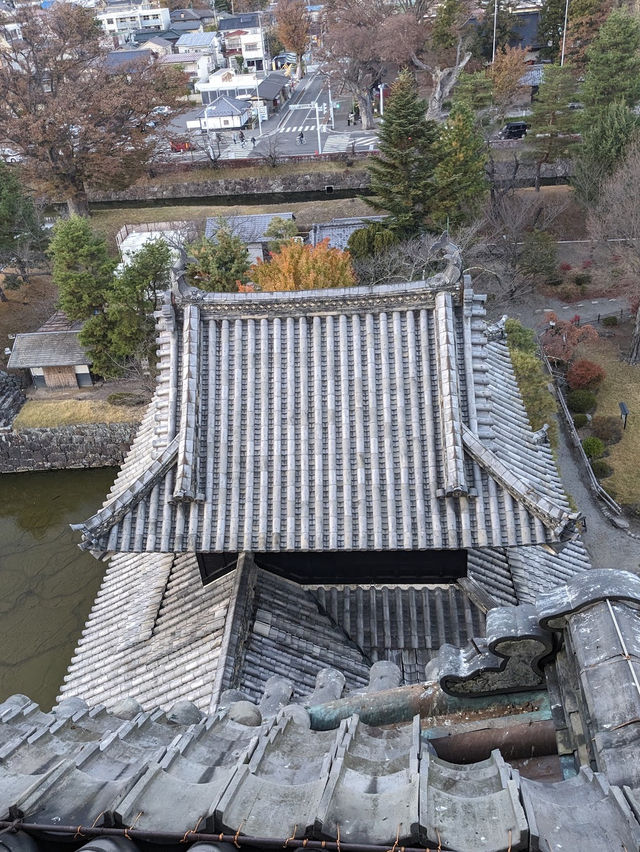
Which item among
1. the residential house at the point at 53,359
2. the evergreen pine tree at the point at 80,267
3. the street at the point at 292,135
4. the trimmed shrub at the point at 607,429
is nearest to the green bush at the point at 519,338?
the trimmed shrub at the point at 607,429

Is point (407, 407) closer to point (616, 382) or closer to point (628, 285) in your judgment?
point (616, 382)

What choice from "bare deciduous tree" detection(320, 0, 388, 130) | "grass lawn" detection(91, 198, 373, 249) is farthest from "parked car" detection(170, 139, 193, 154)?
"bare deciduous tree" detection(320, 0, 388, 130)

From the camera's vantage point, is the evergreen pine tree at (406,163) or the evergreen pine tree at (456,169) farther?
the evergreen pine tree at (456,169)

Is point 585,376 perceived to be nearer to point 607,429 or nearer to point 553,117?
point 607,429

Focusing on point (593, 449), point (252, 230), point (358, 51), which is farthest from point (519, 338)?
point (358, 51)

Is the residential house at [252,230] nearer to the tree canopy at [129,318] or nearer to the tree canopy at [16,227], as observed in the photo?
the tree canopy at [16,227]

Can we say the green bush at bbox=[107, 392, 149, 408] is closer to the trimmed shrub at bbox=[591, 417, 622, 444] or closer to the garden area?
the garden area
